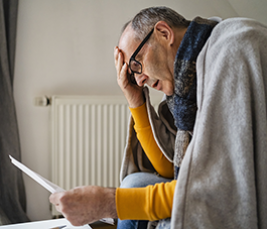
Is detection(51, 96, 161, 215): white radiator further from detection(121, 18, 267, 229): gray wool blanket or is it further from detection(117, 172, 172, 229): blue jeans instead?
detection(121, 18, 267, 229): gray wool blanket

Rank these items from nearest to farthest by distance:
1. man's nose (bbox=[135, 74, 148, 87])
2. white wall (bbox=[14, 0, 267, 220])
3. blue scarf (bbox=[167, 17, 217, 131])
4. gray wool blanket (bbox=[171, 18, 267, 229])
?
gray wool blanket (bbox=[171, 18, 267, 229]) → blue scarf (bbox=[167, 17, 217, 131]) → man's nose (bbox=[135, 74, 148, 87]) → white wall (bbox=[14, 0, 267, 220])

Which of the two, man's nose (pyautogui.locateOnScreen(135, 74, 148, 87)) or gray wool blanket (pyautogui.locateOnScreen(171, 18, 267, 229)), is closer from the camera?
gray wool blanket (pyautogui.locateOnScreen(171, 18, 267, 229))

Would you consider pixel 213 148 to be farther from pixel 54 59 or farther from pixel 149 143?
pixel 54 59

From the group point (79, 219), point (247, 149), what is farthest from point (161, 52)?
point (79, 219)

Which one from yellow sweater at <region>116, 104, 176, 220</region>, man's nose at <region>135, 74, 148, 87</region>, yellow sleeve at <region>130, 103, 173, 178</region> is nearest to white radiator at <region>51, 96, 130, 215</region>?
yellow sleeve at <region>130, 103, 173, 178</region>

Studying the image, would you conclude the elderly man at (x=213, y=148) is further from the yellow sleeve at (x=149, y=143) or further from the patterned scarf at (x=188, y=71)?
the yellow sleeve at (x=149, y=143)

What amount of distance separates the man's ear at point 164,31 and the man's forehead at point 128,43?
0.08 metres

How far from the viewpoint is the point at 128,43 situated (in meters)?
0.86

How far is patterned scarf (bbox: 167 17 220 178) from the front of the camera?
0.68m

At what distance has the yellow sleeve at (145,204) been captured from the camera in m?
0.62

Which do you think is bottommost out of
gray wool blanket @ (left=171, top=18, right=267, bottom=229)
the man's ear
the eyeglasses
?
gray wool blanket @ (left=171, top=18, right=267, bottom=229)

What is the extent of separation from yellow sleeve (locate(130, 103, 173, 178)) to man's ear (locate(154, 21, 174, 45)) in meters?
0.33

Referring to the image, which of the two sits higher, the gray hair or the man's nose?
the gray hair

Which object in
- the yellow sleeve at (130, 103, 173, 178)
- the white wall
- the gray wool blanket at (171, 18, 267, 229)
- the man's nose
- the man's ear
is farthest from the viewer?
the white wall
